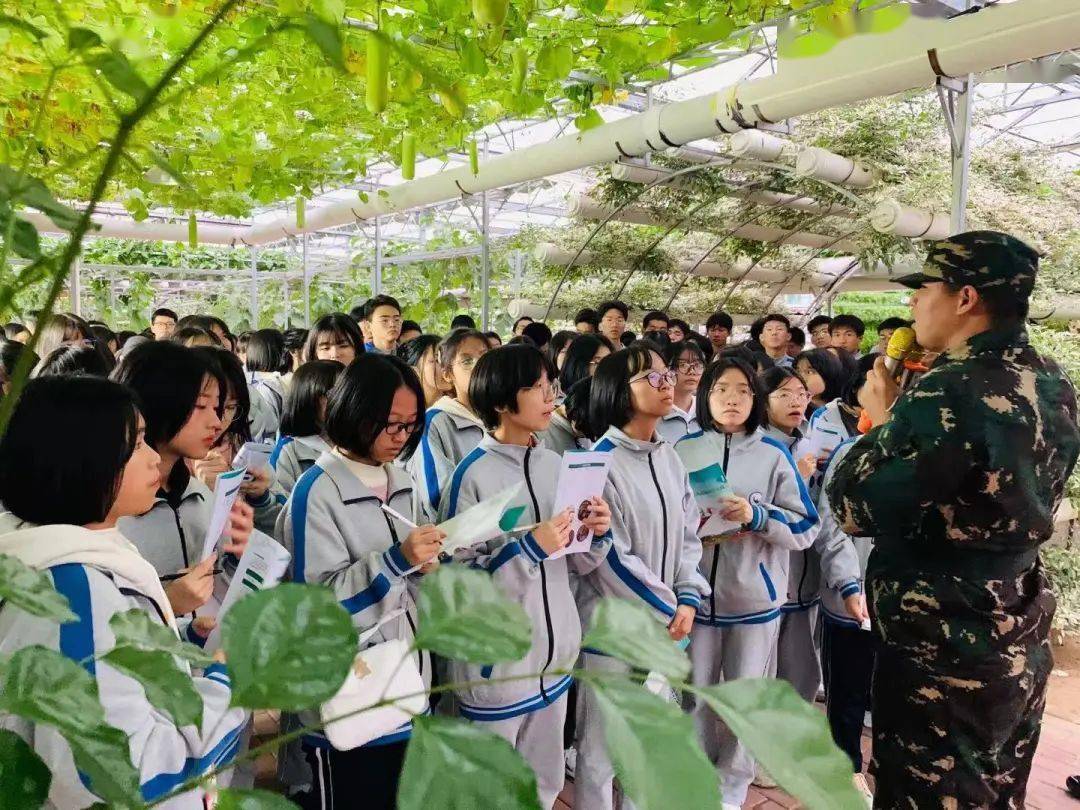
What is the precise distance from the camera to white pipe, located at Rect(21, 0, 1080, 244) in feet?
9.11

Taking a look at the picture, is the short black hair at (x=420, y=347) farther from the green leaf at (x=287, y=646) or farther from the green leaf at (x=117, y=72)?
the green leaf at (x=287, y=646)

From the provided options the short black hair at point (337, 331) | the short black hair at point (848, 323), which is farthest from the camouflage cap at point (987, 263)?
the short black hair at point (848, 323)

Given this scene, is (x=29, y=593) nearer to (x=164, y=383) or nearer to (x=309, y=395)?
(x=164, y=383)

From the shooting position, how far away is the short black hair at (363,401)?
78.2 inches

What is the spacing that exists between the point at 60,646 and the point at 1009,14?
3.31 metres

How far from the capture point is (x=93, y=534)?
1108mm

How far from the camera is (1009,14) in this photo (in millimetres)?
2779

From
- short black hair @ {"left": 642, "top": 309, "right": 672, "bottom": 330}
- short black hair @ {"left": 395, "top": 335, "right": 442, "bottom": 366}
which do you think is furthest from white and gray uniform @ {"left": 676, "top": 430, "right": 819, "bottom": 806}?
short black hair @ {"left": 642, "top": 309, "right": 672, "bottom": 330}

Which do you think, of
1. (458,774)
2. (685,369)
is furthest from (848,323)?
(458,774)

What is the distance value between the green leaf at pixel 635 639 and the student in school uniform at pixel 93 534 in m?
0.87

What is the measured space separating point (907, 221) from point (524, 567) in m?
3.47

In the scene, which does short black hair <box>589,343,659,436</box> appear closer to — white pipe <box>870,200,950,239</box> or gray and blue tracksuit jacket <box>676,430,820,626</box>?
gray and blue tracksuit jacket <box>676,430,820,626</box>

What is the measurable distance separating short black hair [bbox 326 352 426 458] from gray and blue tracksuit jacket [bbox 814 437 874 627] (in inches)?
65.7

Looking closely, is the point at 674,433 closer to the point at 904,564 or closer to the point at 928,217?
the point at 904,564
